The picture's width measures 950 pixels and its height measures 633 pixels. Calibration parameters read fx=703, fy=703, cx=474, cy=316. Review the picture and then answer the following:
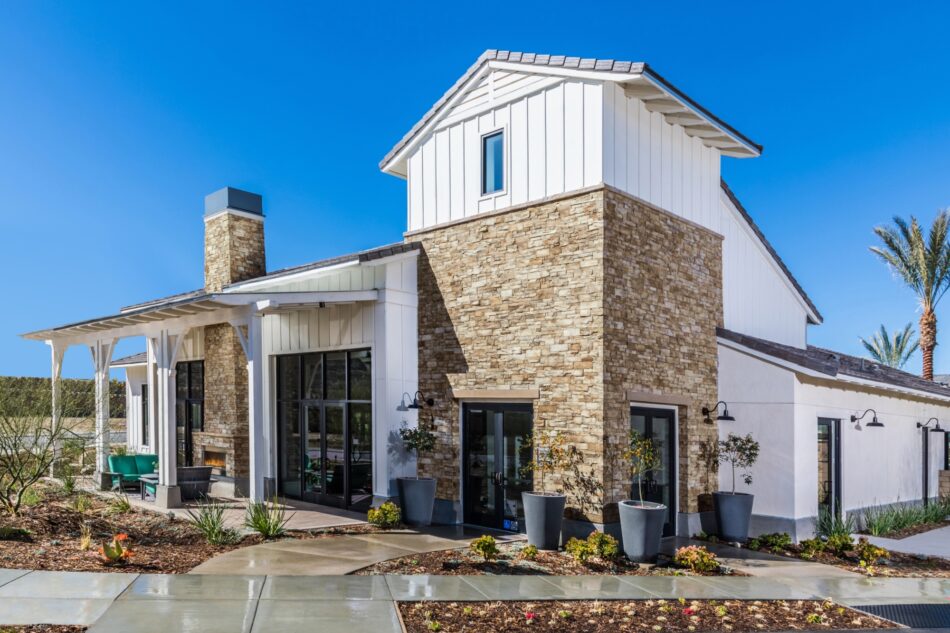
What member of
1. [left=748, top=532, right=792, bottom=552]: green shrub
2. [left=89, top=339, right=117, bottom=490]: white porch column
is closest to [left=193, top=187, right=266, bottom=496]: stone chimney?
[left=89, top=339, right=117, bottom=490]: white porch column

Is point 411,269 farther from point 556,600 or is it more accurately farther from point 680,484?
point 556,600

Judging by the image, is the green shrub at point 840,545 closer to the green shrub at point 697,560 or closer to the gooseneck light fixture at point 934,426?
the green shrub at point 697,560

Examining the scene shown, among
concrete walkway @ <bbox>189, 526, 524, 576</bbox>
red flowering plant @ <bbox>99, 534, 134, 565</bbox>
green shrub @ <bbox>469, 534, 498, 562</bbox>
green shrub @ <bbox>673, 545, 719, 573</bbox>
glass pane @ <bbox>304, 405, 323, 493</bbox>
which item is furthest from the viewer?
glass pane @ <bbox>304, 405, 323, 493</bbox>

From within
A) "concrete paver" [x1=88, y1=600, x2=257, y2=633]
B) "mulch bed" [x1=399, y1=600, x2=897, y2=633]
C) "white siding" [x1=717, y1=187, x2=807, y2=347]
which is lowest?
"mulch bed" [x1=399, y1=600, x2=897, y2=633]

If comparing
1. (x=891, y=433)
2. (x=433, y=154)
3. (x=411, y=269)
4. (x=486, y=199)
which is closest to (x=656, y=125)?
(x=486, y=199)

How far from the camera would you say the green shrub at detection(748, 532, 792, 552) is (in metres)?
11.3

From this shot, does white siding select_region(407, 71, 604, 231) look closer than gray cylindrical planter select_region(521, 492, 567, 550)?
No

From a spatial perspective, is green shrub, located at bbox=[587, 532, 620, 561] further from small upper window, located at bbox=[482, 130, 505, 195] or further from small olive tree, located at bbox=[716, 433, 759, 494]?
small upper window, located at bbox=[482, 130, 505, 195]

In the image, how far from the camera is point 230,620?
627 cm

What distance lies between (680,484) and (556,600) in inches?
204

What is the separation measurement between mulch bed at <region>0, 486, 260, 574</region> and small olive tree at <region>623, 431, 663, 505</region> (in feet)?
18.5

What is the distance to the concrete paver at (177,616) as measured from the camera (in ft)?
19.5

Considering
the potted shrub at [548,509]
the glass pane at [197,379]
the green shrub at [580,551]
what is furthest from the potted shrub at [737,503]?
the glass pane at [197,379]

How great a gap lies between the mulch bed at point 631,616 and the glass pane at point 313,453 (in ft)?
23.7
